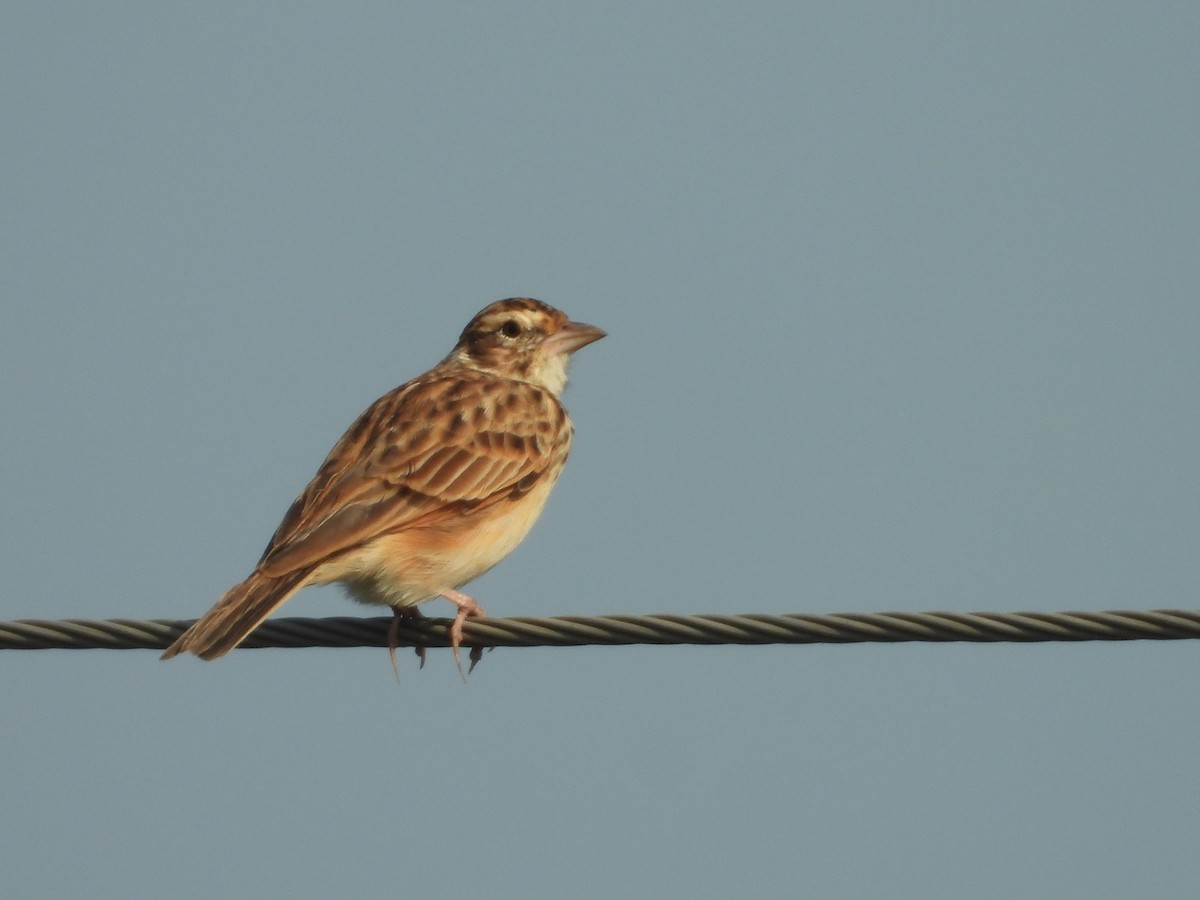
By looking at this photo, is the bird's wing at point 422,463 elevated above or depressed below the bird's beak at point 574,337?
below

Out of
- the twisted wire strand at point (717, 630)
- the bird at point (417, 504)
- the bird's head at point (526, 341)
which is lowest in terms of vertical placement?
the twisted wire strand at point (717, 630)

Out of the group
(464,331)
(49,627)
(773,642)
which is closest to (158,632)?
(49,627)

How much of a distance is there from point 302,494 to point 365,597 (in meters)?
0.71

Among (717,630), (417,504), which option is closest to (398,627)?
(417,504)

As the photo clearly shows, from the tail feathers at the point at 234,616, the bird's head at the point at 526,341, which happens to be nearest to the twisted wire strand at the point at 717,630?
the tail feathers at the point at 234,616

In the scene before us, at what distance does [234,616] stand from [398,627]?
144cm

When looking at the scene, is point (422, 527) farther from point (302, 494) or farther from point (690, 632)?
point (690, 632)

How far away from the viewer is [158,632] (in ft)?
25.2

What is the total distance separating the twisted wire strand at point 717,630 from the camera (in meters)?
7.00

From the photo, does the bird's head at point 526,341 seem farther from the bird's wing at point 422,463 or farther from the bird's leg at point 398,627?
the bird's leg at point 398,627

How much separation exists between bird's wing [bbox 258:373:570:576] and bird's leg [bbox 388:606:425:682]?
48cm

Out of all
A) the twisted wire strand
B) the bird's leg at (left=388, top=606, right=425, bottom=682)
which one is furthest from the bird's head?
the twisted wire strand

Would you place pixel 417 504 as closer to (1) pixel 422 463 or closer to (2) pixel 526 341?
(1) pixel 422 463

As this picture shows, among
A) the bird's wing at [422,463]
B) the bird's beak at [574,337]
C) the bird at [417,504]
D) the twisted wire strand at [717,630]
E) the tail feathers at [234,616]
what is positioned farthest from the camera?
the bird's beak at [574,337]
